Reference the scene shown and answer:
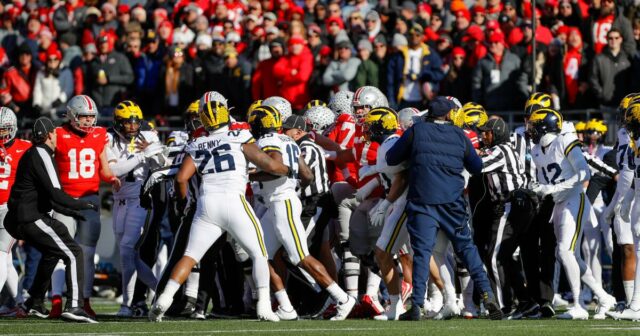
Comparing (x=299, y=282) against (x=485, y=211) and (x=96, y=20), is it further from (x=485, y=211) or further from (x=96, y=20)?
(x=96, y=20)

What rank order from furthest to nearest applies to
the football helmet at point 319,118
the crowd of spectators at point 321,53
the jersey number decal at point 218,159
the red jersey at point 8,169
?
the crowd of spectators at point 321,53, the football helmet at point 319,118, the red jersey at point 8,169, the jersey number decal at point 218,159

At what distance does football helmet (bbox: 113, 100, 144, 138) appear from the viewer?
48.9 feet

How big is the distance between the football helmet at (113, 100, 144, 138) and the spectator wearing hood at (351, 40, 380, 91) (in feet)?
18.1

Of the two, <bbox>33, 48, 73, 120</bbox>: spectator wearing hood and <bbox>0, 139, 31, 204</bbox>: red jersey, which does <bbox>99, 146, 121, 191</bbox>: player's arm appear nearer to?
<bbox>0, 139, 31, 204</bbox>: red jersey

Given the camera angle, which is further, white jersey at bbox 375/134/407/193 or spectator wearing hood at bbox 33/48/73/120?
spectator wearing hood at bbox 33/48/73/120

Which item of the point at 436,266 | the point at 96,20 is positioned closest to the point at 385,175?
the point at 436,266

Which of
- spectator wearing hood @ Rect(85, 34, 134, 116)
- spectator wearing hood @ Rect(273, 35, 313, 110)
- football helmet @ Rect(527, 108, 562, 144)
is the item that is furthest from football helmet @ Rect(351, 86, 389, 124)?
spectator wearing hood @ Rect(85, 34, 134, 116)

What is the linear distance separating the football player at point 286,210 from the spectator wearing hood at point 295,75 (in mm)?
6463

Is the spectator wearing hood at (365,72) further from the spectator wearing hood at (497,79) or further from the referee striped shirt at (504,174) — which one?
Answer: the referee striped shirt at (504,174)

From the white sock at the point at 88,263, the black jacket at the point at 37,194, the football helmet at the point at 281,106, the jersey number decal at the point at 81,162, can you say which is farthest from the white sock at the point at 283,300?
the jersey number decal at the point at 81,162

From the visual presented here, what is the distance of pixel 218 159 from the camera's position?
12.7 m

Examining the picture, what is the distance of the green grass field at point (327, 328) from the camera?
37.1ft

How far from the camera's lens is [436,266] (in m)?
13.5

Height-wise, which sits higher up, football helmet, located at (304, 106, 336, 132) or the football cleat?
football helmet, located at (304, 106, 336, 132)
